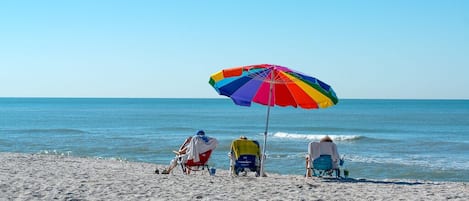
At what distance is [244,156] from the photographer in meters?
11.4

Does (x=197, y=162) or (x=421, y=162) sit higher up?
(x=197, y=162)

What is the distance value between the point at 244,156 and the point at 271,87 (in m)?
1.29

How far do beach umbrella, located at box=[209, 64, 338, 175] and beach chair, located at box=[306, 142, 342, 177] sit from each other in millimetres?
823

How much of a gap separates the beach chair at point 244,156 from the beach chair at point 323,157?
0.96 m

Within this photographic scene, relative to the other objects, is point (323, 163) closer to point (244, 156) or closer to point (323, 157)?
point (323, 157)

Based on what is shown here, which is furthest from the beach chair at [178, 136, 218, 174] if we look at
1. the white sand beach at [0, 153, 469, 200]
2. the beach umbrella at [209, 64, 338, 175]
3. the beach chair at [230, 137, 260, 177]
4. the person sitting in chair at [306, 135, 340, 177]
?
the person sitting in chair at [306, 135, 340, 177]

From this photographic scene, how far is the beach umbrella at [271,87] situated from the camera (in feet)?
35.6

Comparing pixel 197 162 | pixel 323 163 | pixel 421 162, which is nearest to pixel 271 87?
pixel 323 163

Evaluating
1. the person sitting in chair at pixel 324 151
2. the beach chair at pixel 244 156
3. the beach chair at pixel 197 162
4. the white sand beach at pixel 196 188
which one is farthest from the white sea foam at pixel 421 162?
the beach chair at pixel 197 162

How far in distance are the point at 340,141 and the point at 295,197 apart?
949 inches

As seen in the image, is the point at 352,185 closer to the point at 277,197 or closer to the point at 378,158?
the point at 277,197

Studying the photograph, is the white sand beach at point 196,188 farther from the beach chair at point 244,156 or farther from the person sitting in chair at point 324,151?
the person sitting in chair at point 324,151

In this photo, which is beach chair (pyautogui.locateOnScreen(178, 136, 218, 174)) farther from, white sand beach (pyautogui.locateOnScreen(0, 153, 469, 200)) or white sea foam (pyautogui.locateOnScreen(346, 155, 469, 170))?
white sea foam (pyautogui.locateOnScreen(346, 155, 469, 170))

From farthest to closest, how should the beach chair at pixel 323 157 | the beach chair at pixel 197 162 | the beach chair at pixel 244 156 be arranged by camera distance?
the beach chair at pixel 197 162 < the beach chair at pixel 323 157 < the beach chair at pixel 244 156
